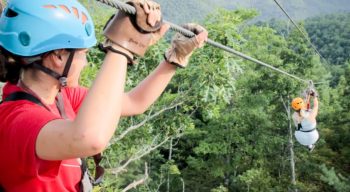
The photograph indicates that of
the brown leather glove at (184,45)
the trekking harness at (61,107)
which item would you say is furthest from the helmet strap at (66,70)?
the brown leather glove at (184,45)

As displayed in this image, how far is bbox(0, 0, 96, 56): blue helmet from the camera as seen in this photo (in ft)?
4.82

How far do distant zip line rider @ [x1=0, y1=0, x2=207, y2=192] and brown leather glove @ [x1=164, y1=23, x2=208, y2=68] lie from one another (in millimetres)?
531

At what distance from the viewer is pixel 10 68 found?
5.04 feet

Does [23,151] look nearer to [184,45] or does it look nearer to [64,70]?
[64,70]

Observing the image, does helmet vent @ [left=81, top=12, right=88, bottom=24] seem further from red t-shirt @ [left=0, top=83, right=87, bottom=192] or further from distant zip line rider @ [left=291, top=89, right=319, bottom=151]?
distant zip line rider @ [left=291, top=89, right=319, bottom=151]

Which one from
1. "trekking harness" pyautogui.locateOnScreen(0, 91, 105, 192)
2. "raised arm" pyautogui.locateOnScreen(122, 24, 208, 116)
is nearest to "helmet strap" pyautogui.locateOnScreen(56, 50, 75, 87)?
"trekking harness" pyautogui.locateOnScreen(0, 91, 105, 192)

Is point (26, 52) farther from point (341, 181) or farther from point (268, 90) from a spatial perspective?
point (268, 90)

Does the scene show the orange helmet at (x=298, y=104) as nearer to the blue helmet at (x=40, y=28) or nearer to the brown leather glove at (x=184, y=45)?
the brown leather glove at (x=184, y=45)

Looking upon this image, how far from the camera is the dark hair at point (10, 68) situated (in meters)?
1.53

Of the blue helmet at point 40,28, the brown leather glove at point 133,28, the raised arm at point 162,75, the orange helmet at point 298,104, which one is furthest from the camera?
the orange helmet at point 298,104

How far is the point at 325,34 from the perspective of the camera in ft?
269

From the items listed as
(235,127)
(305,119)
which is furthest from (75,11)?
(235,127)

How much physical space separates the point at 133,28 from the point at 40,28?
0.35m

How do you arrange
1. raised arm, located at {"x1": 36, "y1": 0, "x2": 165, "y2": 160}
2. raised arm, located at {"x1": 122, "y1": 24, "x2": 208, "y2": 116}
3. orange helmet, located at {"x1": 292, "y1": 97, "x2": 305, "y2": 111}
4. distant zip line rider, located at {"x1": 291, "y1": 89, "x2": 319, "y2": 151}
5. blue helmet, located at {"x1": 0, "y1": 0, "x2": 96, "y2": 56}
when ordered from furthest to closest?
1. distant zip line rider, located at {"x1": 291, "y1": 89, "x2": 319, "y2": 151}
2. orange helmet, located at {"x1": 292, "y1": 97, "x2": 305, "y2": 111}
3. raised arm, located at {"x1": 122, "y1": 24, "x2": 208, "y2": 116}
4. blue helmet, located at {"x1": 0, "y1": 0, "x2": 96, "y2": 56}
5. raised arm, located at {"x1": 36, "y1": 0, "x2": 165, "y2": 160}
